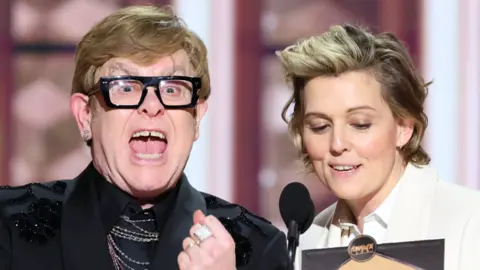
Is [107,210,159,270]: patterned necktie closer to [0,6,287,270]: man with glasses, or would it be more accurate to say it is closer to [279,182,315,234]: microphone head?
[0,6,287,270]: man with glasses

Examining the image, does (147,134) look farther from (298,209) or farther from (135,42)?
(298,209)

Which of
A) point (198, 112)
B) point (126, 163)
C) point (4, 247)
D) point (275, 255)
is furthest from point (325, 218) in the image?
point (4, 247)

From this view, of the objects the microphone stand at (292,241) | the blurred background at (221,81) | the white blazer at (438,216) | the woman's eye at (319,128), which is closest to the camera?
the microphone stand at (292,241)

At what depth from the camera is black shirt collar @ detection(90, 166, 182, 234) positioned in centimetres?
175

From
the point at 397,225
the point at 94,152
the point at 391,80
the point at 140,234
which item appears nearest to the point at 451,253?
the point at 397,225

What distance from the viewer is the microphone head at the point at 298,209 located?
1447 millimetres

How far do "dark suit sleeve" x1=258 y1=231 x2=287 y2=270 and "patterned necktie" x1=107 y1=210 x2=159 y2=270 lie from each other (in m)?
0.22

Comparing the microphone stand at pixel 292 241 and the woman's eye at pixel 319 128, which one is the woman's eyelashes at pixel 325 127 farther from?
the microphone stand at pixel 292 241

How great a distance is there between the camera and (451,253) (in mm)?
1646

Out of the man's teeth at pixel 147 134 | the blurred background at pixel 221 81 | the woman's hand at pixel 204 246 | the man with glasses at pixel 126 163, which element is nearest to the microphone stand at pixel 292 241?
the woman's hand at pixel 204 246

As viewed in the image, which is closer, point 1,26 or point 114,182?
point 114,182

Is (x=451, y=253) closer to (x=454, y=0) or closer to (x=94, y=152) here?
(x=94, y=152)

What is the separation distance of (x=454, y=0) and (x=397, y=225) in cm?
123

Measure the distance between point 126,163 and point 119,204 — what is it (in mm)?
93
